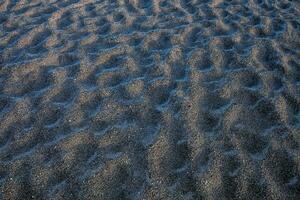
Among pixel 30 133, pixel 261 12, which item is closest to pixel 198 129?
pixel 30 133

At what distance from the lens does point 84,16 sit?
16.2ft

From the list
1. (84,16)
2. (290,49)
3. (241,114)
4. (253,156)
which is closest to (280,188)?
(253,156)

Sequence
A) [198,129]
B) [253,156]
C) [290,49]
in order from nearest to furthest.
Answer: [253,156], [198,129], [290,49]

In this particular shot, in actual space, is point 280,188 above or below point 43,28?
below

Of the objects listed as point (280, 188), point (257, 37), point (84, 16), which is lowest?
point (280, 188)

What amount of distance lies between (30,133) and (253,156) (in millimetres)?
2131

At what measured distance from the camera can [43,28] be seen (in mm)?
4691

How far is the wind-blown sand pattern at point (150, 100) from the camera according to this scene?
291cm

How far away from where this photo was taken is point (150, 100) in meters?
3.62

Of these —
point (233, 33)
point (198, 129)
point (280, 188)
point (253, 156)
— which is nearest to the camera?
point (280, 188)

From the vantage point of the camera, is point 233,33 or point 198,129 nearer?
point 198,129

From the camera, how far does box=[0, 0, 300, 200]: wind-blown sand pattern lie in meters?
2.91

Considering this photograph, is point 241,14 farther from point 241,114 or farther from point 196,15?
point 241,114

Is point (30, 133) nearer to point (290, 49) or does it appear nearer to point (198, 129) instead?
point (198, 129)
